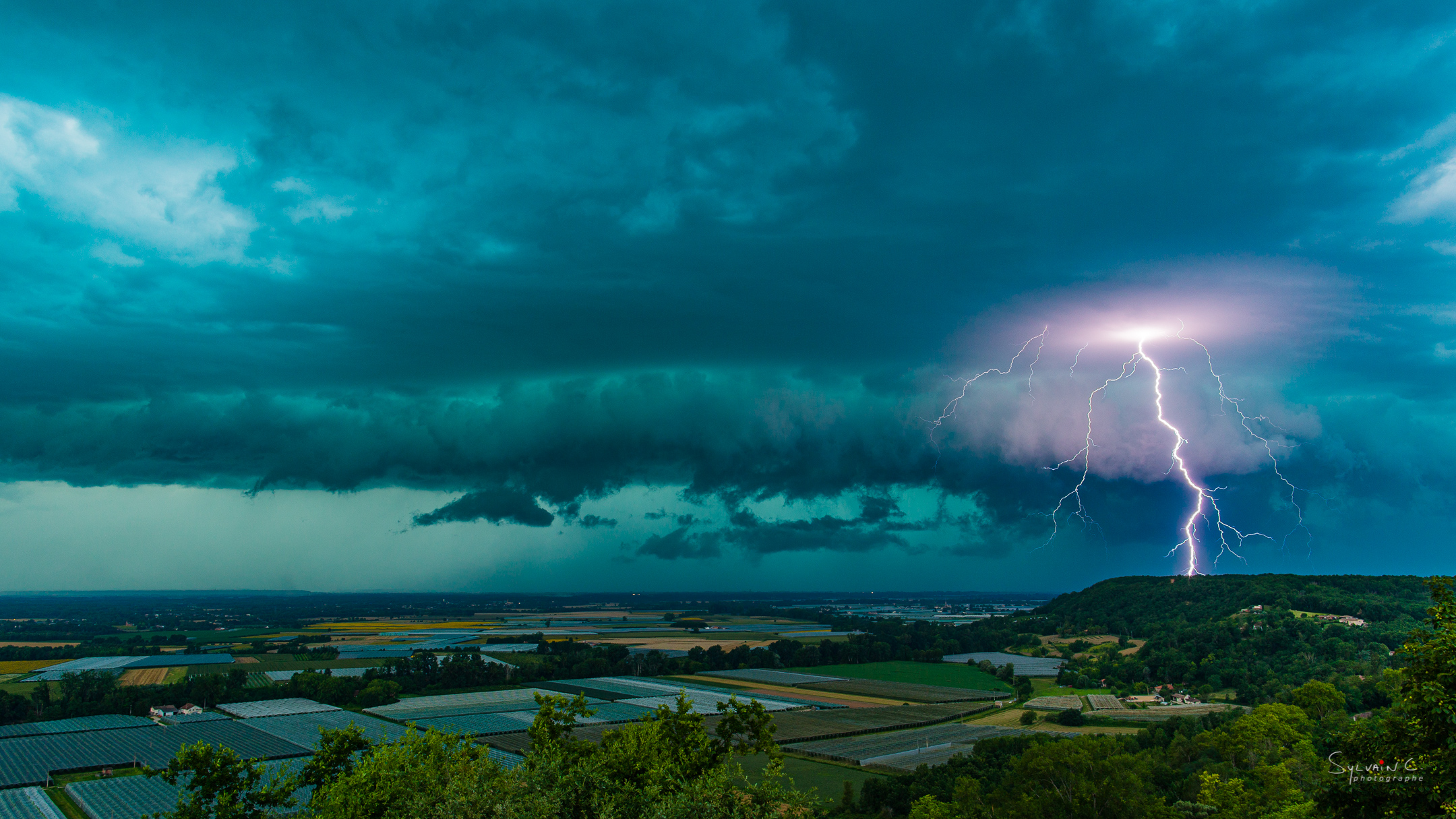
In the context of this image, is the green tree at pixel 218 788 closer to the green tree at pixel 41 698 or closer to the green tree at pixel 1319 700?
the green tree at pixel 1319 700

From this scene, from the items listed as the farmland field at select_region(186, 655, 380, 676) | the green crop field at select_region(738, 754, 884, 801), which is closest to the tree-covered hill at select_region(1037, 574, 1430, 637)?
the green crop field at select_region(738, 754, 884, 801)

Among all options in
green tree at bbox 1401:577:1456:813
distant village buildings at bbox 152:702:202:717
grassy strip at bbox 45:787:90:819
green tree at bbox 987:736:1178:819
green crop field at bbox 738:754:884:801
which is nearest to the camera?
green tree at bbox 1401:577:1456:813

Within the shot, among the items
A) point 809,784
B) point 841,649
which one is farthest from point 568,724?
point 841,649

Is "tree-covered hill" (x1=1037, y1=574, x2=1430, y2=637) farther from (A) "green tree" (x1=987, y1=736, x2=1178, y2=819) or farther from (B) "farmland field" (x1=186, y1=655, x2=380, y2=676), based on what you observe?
(B) "farmland field" (x1=186, y1=655, x2=380, y2=676)

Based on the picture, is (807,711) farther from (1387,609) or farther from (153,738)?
(1387,609)

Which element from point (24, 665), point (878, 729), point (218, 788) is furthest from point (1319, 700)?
point (24, 665)

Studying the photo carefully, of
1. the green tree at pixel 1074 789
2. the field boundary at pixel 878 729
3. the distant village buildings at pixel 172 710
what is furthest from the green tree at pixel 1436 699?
the distant village buildings at pixel 172 710
